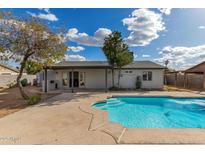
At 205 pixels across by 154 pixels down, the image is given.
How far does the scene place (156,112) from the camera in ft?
Result: 31.8

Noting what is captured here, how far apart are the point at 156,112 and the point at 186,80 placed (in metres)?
15.7

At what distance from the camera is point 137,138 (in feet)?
14.2

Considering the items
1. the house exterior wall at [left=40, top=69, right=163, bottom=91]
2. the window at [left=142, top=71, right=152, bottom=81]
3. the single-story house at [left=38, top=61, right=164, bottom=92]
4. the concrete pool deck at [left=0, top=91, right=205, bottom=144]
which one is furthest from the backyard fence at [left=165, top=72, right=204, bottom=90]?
the concrete pool deck at [left=0, top=91, right=205, bottom=144]

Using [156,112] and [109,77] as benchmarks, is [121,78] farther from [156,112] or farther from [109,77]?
[156,112]

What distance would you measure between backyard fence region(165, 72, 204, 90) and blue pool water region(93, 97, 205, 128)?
370 inches

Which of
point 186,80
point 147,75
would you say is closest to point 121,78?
point 147,75

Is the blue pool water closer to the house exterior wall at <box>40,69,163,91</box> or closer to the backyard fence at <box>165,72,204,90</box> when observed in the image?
the house exterior wall at <box>40,69,163,91</box>

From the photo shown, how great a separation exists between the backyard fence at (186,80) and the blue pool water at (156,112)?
30.8ft

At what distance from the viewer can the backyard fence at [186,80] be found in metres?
20.1

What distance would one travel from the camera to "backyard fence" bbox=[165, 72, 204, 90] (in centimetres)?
2013

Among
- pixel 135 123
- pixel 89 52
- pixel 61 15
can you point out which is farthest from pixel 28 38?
pixel 89 52

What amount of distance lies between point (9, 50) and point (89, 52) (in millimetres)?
17536

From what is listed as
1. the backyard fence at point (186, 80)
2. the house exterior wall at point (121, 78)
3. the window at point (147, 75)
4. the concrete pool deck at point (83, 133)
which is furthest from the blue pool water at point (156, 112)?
the backyard fence at point (186, 80)
